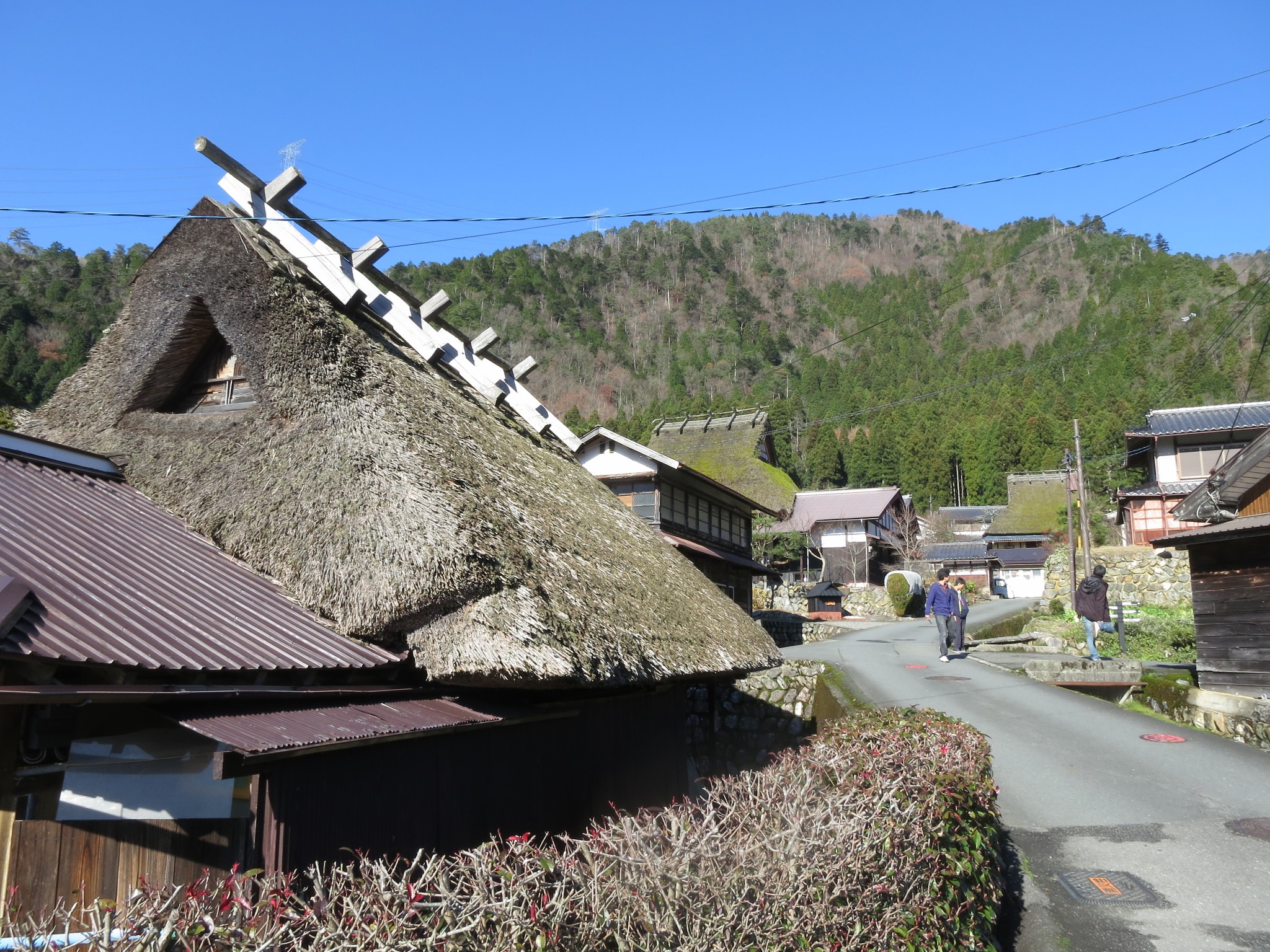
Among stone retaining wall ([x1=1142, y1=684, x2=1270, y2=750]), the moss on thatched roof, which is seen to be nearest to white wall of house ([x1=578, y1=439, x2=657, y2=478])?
stone retaining wall ([x1=1142, y1=684, x2=1270, y2=750])

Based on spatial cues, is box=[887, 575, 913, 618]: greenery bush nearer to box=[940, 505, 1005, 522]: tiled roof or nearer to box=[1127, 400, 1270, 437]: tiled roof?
box=[1127, 400, 1270, 437]: tiled roof

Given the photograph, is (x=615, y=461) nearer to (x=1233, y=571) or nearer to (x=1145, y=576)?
(x=1233, y=571)

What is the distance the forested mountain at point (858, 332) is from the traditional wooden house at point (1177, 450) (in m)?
3.41

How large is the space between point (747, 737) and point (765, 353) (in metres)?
85.3

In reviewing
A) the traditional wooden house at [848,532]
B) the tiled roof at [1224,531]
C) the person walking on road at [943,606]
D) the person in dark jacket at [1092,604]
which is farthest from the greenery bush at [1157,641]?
the traditional wooden house at [848,532]

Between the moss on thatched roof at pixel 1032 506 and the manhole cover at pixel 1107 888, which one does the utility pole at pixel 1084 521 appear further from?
the moss on thatched roof at pixel 1032 506

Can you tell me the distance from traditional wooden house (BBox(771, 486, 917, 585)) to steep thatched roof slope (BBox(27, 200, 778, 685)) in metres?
36.9

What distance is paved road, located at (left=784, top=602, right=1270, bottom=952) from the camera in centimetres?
598

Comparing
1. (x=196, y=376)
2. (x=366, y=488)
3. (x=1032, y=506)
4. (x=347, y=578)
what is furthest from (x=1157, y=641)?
(x=1032, y=506)

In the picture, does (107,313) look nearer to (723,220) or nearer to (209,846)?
(209,846)

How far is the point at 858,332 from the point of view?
49.8 m

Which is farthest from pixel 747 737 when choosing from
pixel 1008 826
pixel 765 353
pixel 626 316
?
pixel 626 316

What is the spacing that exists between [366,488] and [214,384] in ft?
10.3

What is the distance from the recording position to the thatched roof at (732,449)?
131 feet
